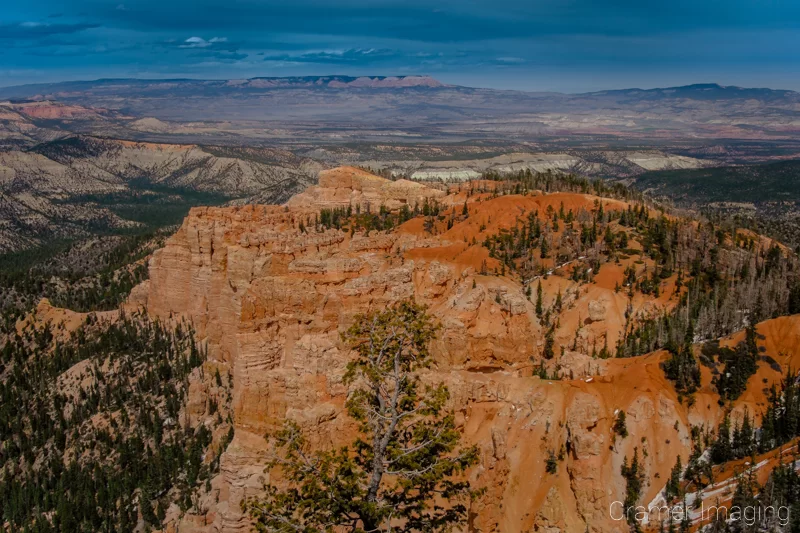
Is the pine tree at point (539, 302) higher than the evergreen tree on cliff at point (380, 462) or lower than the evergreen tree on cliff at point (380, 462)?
lower

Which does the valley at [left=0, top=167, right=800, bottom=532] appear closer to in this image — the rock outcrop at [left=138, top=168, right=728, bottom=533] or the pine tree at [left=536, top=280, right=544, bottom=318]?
the rock outcrop at [left=138, top=168, right=728, bottom=533]

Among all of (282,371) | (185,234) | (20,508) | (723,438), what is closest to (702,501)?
(723,438)

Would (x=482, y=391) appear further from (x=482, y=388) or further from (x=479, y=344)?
(x=479, y=344)

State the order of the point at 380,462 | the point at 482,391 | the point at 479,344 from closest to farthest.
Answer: the point at 380,462, the point at 482,391, the point at 479,344

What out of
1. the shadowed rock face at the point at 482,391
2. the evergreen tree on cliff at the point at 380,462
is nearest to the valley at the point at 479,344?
the shadowed rock face at the point at 482,391

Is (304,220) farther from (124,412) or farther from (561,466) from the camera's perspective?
(561,466)

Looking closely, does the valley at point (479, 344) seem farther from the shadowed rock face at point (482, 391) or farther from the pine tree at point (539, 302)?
the pine tree at point (539, 302)

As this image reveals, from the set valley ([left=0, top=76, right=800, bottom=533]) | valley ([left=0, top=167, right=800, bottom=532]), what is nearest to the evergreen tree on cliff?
valley ([left=0, top=76, right=800, bottom=533])

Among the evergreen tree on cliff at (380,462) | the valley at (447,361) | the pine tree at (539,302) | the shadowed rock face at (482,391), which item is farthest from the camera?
the pine tree at (539,302)

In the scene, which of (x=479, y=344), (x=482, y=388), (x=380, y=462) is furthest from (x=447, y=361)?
(x=380, y=462)
